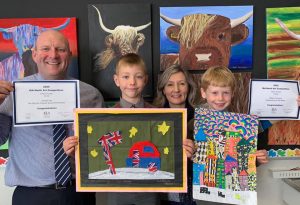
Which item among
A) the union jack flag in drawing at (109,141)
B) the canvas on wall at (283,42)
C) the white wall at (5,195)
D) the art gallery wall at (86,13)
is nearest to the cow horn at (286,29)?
the canvas on wall at (283,42)

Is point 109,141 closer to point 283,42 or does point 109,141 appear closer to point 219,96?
point 219,96

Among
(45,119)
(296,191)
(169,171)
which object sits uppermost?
(45,119)

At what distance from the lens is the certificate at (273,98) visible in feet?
6.06

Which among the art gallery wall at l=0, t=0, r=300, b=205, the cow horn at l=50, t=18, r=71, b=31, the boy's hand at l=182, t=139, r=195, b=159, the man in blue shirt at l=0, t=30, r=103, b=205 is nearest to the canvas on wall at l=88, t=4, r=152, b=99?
the art gallery wall at l=0, t=0, r=300, b=205

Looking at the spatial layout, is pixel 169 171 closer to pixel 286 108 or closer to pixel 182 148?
pixel 182 148

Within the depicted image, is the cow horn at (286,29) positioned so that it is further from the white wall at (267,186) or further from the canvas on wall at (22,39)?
the canvas on wall at (22,39)

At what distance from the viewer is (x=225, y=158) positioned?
165 cm

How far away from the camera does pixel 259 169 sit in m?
2.25

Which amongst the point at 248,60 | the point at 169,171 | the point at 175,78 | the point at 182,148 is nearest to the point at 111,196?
the point at 169,171

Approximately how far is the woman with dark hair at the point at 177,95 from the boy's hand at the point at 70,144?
0.62 m

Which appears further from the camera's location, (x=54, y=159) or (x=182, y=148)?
(x=54, y=159)

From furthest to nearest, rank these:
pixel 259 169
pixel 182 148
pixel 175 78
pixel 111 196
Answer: pixel 259 169 → pixel 175 78 → pixel 111 196 → pixel 182 148

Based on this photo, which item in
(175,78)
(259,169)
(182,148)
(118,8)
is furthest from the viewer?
(259,169)

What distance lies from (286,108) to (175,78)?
0.71 metres
